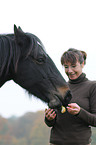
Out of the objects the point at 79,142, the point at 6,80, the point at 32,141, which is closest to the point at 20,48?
the point at 6,80

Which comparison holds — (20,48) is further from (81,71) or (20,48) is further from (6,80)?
(81,71)

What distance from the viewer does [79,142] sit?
2.82 metres

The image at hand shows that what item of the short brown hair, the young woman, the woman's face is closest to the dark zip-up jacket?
the young woman

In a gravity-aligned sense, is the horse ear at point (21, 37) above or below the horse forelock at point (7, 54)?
above

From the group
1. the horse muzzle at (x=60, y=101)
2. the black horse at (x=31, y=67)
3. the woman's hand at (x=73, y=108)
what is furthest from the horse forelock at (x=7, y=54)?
the woman's hand at (x=73, y=108)

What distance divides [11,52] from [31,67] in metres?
0.32

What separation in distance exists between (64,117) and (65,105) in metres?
0.19

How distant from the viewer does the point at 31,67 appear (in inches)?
116

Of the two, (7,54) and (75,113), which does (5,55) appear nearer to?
(7,54)

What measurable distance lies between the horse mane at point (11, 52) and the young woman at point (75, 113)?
0.50m

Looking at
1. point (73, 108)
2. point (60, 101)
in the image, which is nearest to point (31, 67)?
point (60, 101)

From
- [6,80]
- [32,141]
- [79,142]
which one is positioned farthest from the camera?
[32,141]

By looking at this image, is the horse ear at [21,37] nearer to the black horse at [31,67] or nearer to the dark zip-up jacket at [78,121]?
the black horse at [31,67]

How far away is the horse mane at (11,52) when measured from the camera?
9.45 ft
